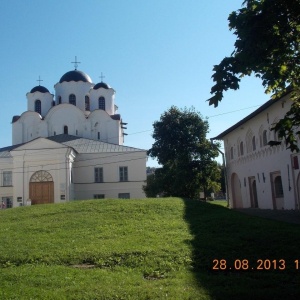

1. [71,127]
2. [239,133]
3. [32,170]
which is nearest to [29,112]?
[71,127]

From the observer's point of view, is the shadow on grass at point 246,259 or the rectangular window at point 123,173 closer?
the shadow on grass at point 246,259

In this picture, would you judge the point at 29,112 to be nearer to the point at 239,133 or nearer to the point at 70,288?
the point at 239,133

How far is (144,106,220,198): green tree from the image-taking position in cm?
3058

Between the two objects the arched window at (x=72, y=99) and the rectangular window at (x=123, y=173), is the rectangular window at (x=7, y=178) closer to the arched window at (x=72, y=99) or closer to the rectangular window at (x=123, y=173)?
the rectangular window at (x=123, y=173)

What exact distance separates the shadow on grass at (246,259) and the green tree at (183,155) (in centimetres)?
1717

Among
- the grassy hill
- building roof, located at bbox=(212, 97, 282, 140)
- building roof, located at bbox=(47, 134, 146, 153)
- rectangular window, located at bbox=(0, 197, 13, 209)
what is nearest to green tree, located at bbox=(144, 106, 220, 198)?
building roof, located at bbox=(212, 97, 282, 140)

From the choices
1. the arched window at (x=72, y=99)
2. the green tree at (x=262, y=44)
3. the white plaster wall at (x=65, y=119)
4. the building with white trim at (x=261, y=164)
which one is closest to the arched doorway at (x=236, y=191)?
the building with white trim at (x=261, y=164)

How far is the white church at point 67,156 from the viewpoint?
114 feet

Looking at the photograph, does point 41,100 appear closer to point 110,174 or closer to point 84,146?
point 84,146

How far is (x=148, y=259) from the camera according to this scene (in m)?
8.66

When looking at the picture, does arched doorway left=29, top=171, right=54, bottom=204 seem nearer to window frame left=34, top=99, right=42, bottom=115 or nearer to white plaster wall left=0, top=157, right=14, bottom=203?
white plaster wall left=0, top=157, right=14, bottom=203
